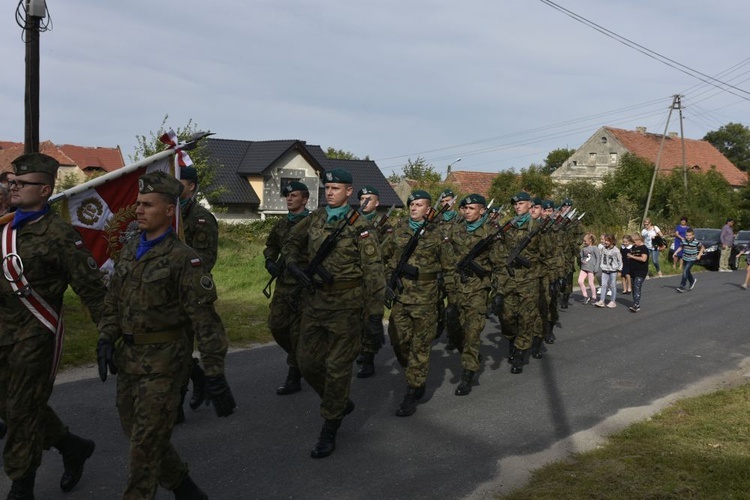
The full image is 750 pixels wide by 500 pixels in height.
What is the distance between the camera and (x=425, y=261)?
6.57 metres

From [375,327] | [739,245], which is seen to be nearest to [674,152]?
[739,245]

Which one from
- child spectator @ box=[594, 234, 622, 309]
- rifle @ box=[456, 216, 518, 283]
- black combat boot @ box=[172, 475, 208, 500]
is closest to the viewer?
black combat boot @ box=[172, 475, 208, 500]

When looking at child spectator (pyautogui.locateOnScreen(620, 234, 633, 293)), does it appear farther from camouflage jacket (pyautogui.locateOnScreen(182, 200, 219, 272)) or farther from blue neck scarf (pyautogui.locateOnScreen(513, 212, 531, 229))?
camouflage jacket (pyautogui.locateOnScreen(182, 200, 219, 272))

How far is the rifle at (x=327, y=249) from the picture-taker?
17.4 feet

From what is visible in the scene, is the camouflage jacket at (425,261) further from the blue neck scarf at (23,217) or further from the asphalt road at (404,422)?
the blue neck scarf at (23,217)

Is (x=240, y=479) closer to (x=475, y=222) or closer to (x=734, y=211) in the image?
(x=475, y=222)

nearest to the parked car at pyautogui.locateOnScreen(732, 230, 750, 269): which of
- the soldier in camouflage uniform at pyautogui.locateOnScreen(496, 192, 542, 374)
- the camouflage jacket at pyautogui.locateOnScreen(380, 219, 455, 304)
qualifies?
the soldier in camouflage uniform at pyautogui.locateOnScreen(496, 192, 542, 374)

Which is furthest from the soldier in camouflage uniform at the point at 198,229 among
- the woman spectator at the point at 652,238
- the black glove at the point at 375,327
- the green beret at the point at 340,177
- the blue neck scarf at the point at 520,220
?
the woman spectator at the point at 652,238

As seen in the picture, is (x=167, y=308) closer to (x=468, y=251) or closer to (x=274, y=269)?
(x=274, y=269)

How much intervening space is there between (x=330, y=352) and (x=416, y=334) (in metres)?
1.33

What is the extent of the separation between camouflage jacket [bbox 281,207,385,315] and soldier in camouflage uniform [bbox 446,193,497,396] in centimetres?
159

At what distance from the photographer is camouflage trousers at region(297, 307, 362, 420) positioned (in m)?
5.22

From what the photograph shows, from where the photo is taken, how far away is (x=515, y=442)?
5.56m

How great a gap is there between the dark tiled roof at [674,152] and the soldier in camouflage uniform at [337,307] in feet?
167
